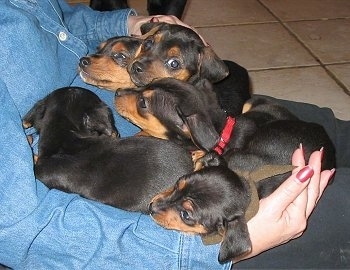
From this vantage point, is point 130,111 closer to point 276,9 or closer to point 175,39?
point 175,39

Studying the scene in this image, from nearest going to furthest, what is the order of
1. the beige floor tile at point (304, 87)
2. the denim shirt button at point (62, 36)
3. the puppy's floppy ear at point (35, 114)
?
the puppy's floppy ear at point (35, 114), the denim shirt button at point (62, 36), the beige floor tile at point (304, 87)

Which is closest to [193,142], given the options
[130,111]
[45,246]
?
[130,111]

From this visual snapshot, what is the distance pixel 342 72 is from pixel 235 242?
8.17ft

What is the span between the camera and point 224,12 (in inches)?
178

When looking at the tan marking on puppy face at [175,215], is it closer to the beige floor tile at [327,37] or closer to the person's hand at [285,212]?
the person's hand at [285,212]

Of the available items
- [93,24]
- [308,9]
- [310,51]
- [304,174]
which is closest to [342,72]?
[310,51]

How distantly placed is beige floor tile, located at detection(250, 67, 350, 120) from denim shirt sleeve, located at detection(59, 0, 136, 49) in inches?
51.0

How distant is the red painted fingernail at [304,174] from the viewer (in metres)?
1.43

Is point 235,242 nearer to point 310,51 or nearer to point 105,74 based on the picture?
point 105,74

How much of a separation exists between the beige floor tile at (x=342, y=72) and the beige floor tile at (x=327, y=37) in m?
0.09

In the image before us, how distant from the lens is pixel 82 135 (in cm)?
172

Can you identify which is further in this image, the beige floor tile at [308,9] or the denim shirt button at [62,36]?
the beige floor tile at [308,9]

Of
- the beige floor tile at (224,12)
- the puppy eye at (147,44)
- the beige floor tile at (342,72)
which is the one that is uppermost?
the puppy eye at (147,44)

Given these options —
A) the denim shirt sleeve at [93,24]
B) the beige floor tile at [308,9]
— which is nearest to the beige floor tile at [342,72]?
the beige floor tile at [308,9]
